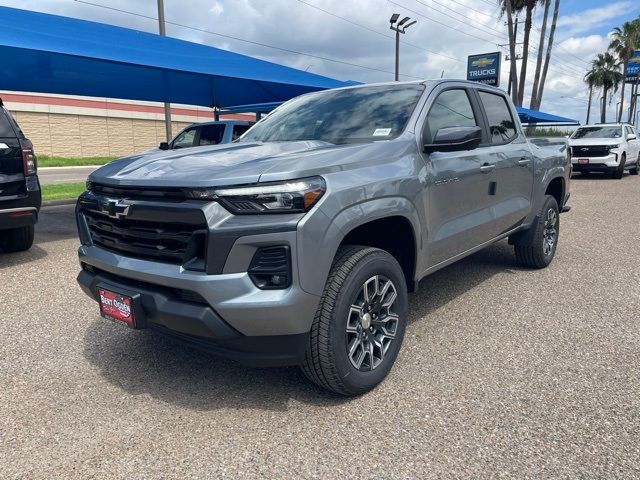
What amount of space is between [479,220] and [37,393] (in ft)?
10.9

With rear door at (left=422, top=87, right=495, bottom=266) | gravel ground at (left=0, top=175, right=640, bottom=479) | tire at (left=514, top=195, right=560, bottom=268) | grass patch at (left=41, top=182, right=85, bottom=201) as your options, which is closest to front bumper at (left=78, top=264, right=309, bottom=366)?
gravel ground at (left=0, top=175, right=640, bottom=479)

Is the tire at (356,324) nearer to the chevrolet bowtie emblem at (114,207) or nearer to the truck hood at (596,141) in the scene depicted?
the chevrolet bowtie emblem at (114,207)

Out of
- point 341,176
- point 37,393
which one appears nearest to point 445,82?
point 341,176

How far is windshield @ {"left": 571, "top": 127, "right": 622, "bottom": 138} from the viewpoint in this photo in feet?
57.8

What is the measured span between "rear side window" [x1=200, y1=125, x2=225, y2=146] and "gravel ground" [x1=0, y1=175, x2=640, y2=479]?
6352mm

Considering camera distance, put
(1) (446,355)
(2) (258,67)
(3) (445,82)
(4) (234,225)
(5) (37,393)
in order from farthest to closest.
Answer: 1. (2) (258,67)
2. (3) (445,82)
3. (1) (446,355)
4. (5) (37,393)
5. (4) (234,225)

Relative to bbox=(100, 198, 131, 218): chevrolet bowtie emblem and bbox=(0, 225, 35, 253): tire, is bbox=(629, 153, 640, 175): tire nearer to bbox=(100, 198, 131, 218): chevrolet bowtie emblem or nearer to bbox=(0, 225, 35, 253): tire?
bbox=(0, 225, 35, 253): tire

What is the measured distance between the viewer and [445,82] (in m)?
3.91

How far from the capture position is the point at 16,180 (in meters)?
5.61

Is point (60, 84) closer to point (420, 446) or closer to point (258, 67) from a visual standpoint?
point (258, 67)

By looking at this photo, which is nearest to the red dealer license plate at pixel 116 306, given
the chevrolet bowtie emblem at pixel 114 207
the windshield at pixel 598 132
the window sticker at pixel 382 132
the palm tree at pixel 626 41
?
the chevrolet bowtie emblem at pixel 114 207

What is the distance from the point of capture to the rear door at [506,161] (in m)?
4.38

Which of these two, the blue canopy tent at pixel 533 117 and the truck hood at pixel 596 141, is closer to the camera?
the truck hood at pixel 596 141

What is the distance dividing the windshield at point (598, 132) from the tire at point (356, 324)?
1766cm
